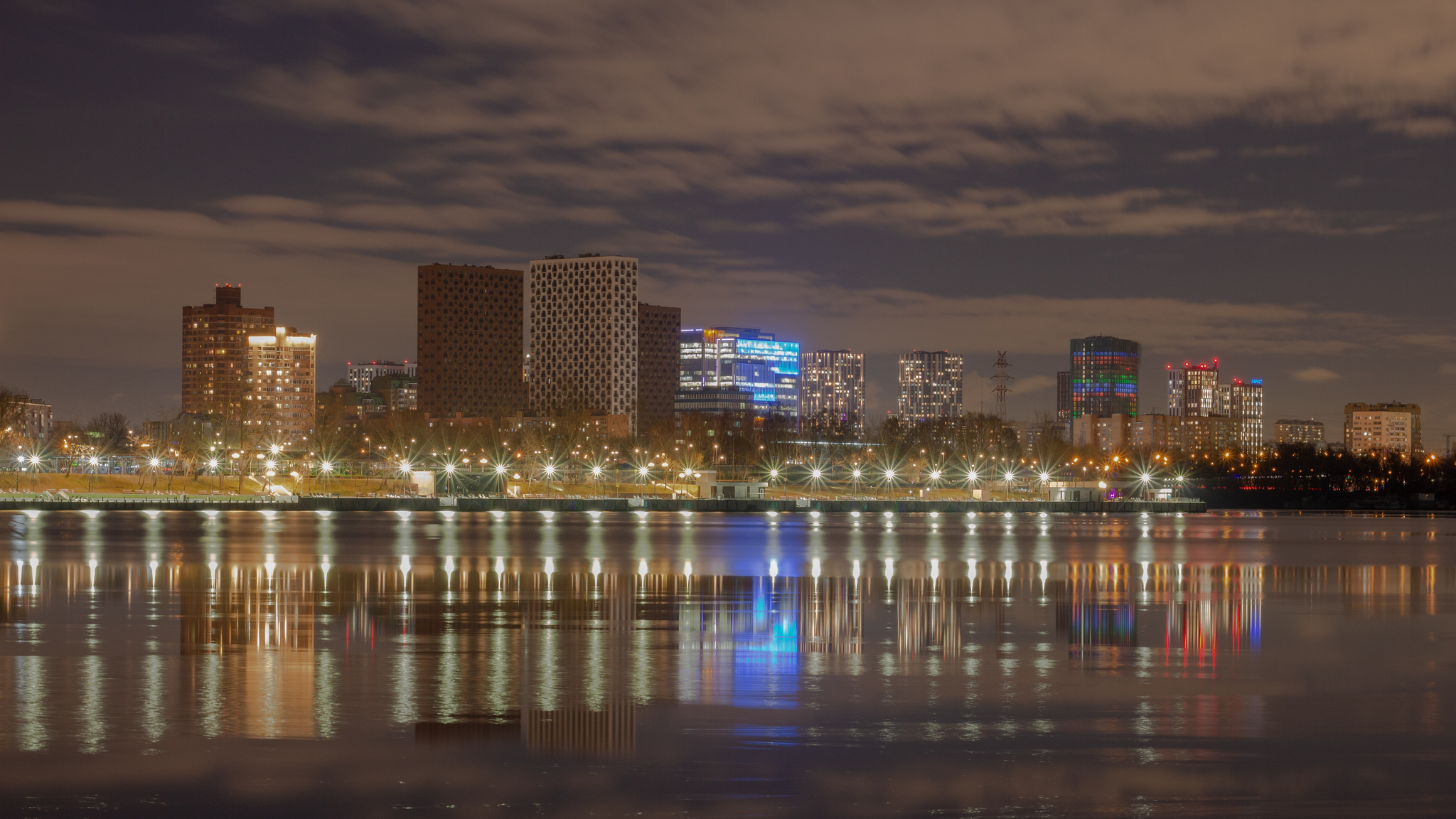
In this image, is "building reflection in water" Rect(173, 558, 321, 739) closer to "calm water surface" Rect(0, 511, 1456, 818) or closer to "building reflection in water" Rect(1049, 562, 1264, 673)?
"calm water surface" Rect(0, 511, 1456, 818)

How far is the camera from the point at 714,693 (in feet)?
51.1

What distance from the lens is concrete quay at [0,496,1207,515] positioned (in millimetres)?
96312

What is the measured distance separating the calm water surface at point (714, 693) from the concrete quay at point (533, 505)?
6567 cm

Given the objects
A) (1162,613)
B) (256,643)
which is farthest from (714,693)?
(1162,613)

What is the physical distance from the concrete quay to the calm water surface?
2585 inches

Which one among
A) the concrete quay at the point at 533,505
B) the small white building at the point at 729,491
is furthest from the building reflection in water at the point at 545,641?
the small white building at the point at 729,491

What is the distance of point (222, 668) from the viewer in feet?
55.3

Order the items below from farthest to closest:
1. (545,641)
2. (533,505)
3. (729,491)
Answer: (729,491), (533,505), (545,641)

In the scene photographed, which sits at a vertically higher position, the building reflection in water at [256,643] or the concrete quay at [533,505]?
the building reflection in water at [256,643]

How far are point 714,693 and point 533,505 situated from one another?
96765 mm

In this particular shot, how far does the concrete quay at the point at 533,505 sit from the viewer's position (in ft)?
316

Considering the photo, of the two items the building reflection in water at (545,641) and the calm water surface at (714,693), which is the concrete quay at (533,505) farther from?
the calm water surface at (714,693)

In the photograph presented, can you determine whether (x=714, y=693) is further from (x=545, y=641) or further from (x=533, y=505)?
(x=533, y=505)

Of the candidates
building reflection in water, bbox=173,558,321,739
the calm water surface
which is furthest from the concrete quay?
building reflection in water, bbox=173,558,321,739
